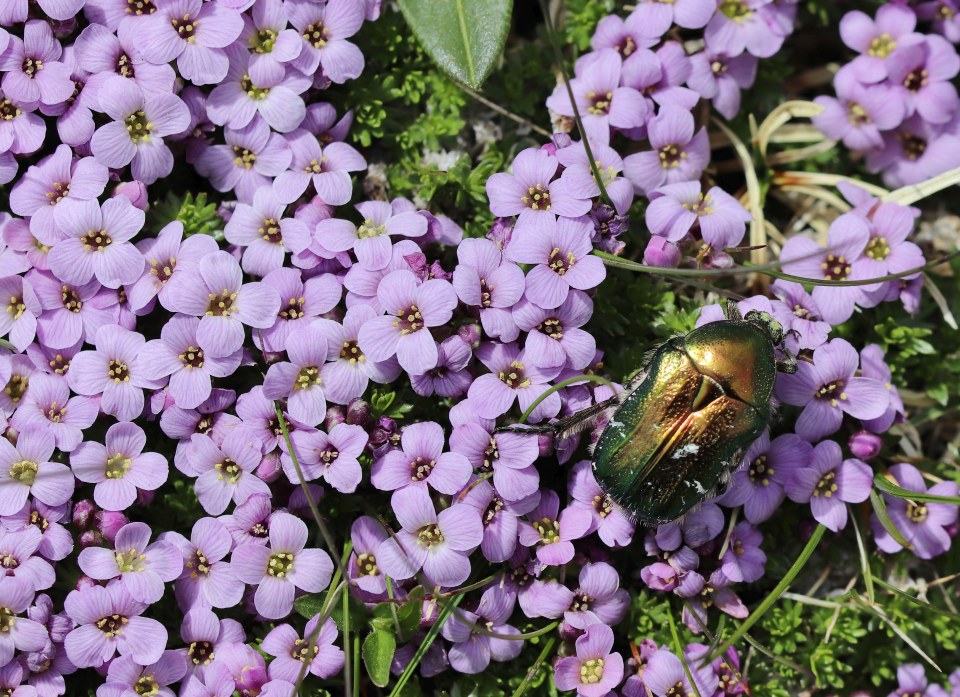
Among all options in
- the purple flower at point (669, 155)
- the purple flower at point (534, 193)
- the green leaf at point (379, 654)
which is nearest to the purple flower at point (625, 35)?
the purple flower at point (669, 155)

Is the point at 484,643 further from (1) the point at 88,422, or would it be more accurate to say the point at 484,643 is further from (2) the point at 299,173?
(2) the point at 299,173

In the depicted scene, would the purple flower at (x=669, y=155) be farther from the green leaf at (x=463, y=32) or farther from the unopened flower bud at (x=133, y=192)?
the unopened flower bud at (x=133, y=192)

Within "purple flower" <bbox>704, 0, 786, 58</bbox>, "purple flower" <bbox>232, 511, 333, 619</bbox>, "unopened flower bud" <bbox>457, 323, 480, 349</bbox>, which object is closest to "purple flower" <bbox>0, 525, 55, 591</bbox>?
"purple flower" <bbox>232, 511, 333, 619</bbox>

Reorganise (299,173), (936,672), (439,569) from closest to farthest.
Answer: (439,569) < (299,173) < (936,672)

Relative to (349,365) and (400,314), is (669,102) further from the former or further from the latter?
(349,365)

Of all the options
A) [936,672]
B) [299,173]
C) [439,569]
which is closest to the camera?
[439,569]

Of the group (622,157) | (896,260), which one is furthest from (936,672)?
(622,157)

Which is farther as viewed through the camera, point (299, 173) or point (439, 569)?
point (299, 173)

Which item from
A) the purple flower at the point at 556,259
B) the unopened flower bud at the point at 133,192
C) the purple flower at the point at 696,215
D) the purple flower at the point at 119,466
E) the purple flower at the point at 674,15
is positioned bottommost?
the purple flower at the point at 119,466
